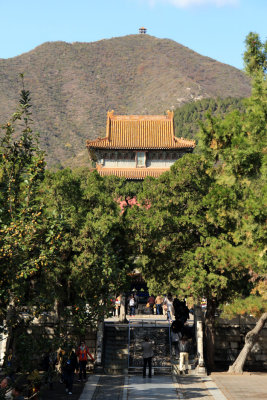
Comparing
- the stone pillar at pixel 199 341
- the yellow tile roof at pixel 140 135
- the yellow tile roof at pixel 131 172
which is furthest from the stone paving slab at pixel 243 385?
the yellow tile roof at pixel 140 135

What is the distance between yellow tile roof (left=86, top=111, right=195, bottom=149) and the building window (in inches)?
30.7

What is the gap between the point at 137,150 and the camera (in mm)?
49594

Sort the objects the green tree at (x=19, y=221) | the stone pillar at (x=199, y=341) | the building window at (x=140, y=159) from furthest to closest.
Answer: the building window at (x=140, y=159) → the stone pillar at (x=199, y=341) → the green tree at (x=19, y=221)

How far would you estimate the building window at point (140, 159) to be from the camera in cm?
4969

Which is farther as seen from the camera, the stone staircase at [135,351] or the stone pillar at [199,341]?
the stone staircase at [135,351]

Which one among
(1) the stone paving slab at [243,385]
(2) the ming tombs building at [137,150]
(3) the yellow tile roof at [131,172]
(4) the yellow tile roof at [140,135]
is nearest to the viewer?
(1) the stone paving slab at [243,385]

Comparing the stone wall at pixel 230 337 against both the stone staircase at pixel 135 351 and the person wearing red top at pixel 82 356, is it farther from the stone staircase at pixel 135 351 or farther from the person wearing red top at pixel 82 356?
the person wearing red top at pixel 82 356

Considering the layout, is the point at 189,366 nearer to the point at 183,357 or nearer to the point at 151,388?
the point at 183,357

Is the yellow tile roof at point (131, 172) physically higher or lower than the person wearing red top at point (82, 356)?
higher

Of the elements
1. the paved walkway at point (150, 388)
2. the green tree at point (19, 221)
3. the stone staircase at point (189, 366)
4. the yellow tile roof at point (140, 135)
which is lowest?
the paved walkway at point (150, 388)

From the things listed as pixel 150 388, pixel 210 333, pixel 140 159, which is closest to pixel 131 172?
pixel 140 159

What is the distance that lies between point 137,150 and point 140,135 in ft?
7.42

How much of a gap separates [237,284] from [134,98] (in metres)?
179

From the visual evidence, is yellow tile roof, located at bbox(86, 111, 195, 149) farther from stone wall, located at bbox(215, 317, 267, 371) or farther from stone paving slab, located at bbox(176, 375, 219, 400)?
stone paving slab, located at bbox(176, 375, 219, 400)
